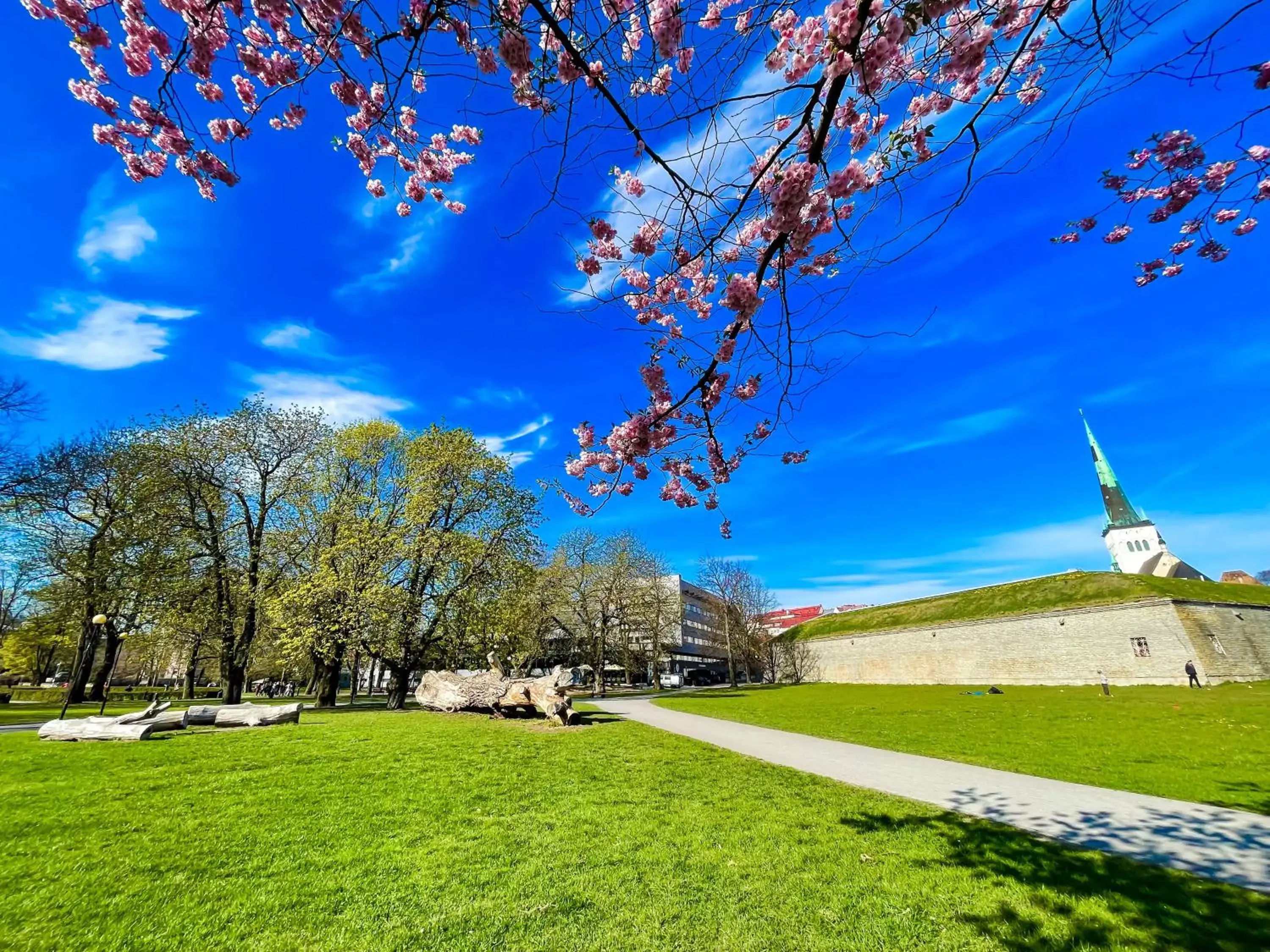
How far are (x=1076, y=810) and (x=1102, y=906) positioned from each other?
3268 millimetres

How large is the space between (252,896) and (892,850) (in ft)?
17.8

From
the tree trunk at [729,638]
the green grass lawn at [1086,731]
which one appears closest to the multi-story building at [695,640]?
the tree trunk at [729,638]

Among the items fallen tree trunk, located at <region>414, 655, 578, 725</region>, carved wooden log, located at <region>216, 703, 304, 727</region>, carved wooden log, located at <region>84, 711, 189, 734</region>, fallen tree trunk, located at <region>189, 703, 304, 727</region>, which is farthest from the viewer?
fallen tree trunk, located at <region>414, 655, 578, 725</region>

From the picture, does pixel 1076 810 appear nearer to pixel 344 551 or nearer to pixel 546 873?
pixel 546 873

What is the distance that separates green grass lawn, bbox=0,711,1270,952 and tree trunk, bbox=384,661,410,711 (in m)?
15.6

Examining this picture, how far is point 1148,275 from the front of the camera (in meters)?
5.22

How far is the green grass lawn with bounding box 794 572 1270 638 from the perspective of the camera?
108 ft

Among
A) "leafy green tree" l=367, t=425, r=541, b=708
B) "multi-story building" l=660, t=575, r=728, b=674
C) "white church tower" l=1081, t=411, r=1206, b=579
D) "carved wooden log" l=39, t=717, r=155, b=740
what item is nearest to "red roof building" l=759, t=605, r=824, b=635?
"multi-story building" l=660, t=575, r=728, b=674

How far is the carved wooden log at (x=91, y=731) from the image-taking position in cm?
1076

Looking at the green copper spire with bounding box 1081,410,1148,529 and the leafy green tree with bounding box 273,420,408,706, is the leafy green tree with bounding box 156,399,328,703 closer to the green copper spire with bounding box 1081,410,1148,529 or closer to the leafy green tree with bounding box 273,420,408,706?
the leafy green tree with bounding box 273,420,408,706

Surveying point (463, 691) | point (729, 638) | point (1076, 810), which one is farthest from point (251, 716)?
point (729, 638)

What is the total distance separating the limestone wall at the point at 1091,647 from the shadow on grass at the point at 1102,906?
3788 cm

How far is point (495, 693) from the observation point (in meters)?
18.0

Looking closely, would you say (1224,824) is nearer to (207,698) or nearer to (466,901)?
(466,901)
